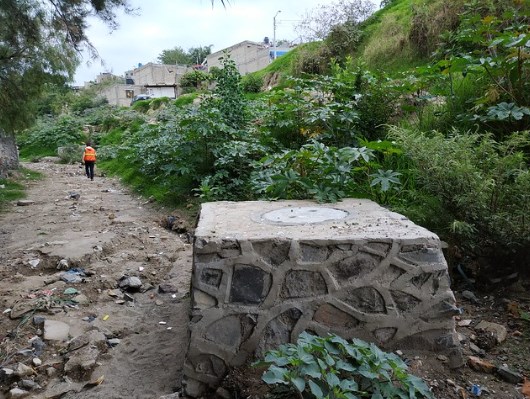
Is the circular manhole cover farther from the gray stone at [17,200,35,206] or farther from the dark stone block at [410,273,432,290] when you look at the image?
the gray stone at [17,200,35,206]

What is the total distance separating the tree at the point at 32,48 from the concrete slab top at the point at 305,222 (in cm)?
314

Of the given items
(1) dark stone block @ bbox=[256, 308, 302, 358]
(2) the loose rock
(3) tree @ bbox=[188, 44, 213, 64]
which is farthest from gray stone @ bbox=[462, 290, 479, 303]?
(3) tree @ bbox=[188, 44, 213, 64]

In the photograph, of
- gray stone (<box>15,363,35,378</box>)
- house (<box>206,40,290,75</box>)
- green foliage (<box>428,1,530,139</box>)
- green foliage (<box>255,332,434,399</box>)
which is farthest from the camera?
house (<box>206,40,290,75</box>)

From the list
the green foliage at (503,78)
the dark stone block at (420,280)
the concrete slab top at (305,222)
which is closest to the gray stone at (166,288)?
the concrete slab top at (305,222)

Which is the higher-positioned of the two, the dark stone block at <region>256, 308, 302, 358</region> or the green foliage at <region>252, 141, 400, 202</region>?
the green foliage at <region>252, 141, 400, 202</region>

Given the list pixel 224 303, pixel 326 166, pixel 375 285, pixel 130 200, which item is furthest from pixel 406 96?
pixel 130 200

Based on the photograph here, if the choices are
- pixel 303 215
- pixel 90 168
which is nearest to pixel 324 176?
pixel 303 215

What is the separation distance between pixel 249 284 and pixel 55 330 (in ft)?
5.72

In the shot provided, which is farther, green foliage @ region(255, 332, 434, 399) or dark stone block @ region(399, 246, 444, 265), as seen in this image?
dark stone block @ region(399, 246, 444, 265)

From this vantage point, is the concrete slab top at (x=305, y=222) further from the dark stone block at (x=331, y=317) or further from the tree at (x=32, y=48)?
the tree at (x=32, y=48)

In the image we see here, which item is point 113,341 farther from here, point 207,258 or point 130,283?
point 207,258

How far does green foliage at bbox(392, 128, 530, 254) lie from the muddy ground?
420 millimetres

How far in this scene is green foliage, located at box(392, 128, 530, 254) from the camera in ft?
9.79

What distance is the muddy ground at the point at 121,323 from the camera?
2.57 metres
